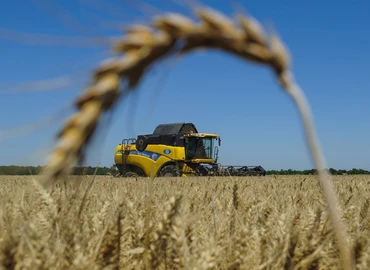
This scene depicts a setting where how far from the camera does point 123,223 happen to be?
5.71 ft

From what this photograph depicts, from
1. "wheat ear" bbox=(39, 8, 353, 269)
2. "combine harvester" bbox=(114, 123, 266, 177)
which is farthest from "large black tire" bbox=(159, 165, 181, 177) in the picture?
"wheat ear" bbox=(39, 8, 353, 269)

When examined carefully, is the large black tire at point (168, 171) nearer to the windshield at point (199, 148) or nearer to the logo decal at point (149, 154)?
the logo decal at point (149, 154)

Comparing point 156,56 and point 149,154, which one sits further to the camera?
point 149,154

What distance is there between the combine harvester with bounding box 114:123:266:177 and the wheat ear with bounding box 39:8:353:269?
20.7m

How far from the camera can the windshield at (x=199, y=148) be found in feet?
74.8

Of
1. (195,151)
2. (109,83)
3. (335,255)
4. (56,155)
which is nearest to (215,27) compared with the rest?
(109,83)

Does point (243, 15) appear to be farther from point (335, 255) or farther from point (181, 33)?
Result: point (335, 255)

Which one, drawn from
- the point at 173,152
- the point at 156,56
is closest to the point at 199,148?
the point at 173,152

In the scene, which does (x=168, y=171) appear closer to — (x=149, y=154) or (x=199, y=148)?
(x=149, y=154)

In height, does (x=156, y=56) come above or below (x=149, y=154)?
below

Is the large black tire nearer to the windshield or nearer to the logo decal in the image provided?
the logo decal

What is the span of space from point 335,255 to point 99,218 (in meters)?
0.91

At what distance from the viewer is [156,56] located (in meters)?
1.00

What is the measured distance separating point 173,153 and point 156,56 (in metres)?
21.6
